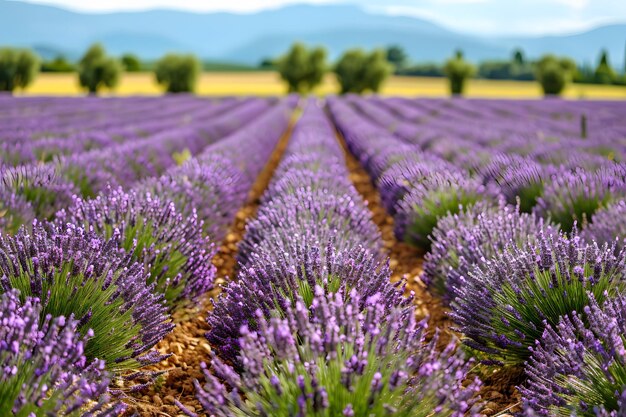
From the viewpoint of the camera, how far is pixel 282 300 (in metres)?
2.38

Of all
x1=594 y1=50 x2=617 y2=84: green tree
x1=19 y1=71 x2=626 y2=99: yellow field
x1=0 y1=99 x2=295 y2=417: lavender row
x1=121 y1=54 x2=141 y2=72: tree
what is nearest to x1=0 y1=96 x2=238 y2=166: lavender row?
x1=0 y1=99 x2=295 y2=417: lavender row

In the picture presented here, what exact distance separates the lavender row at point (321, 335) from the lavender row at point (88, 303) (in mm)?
342

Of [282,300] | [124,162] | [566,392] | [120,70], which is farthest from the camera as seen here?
[120,70]

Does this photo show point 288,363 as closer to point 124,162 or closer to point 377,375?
point 377,375

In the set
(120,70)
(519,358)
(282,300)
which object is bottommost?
(519,358)

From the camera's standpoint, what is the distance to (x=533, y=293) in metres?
2.47

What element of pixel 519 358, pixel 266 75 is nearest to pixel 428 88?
pixel 266 75

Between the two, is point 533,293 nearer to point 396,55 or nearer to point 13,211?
point 13,211

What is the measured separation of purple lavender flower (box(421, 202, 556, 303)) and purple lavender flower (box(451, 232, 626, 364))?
297 millimetres

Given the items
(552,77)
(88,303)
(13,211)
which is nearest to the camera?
(88,303)

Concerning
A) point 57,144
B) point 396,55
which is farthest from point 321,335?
point 396,55

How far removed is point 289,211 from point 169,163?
14.7 feet

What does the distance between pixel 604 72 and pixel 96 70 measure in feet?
217

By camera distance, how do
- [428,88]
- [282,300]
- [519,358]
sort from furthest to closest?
[428,88]
[519,358]
[282,300]
